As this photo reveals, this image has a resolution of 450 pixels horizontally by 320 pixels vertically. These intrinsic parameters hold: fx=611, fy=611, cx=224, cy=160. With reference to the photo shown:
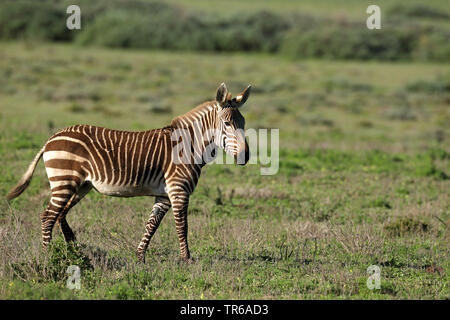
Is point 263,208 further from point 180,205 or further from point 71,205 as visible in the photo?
point 71,205

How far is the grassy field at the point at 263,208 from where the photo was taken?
782 cm

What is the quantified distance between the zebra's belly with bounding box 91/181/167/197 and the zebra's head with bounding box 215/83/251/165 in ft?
3.40

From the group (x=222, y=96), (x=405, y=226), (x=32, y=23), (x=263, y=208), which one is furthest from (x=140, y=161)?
(x=32, y=23)

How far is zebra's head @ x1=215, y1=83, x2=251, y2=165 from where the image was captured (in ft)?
26.0

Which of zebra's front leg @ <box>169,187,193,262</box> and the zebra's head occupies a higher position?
the zebra's head

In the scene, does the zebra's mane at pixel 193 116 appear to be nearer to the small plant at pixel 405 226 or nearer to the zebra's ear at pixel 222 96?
the zebra's ear at pixel 222 96

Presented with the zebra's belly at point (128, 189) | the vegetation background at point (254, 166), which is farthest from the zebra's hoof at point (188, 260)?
the zebra's belly at point (128, 189)

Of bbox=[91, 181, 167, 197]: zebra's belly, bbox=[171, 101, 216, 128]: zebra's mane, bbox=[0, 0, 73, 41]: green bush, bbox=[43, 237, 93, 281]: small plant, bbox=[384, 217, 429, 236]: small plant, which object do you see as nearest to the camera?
bbox=[43, 237, 93, 281]: small plant

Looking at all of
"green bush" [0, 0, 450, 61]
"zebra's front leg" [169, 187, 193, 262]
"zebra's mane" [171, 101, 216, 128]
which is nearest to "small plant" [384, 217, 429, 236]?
"zebra's front leg" [169, 187, 193, 262]

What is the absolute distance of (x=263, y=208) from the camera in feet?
40.8

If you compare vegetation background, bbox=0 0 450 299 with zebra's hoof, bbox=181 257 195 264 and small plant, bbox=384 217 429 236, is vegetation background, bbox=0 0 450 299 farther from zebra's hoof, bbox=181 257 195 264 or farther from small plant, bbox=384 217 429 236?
zebra's hoof, bbox=181 257 195 264

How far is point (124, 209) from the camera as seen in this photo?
11406 millimetres

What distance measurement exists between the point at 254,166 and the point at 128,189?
8296 mm

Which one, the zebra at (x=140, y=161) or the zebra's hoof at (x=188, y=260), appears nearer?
the zebra at (x=140, y=161)
